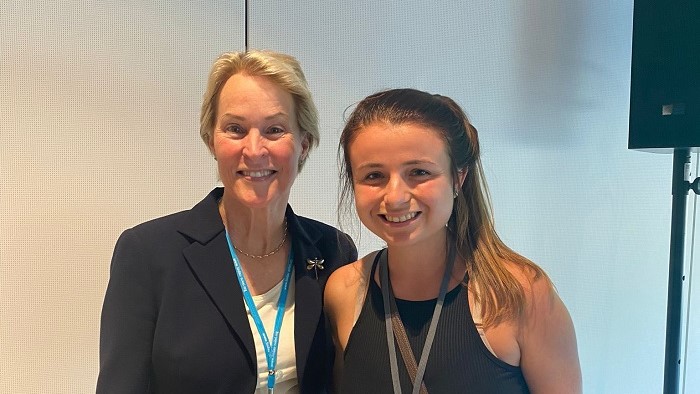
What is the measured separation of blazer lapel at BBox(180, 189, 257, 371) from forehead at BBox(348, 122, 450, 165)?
42 centimetres

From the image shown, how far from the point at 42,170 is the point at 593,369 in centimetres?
248

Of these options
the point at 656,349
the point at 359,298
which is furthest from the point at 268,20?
the point at 656,349

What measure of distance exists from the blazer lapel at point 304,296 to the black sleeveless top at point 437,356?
123mm

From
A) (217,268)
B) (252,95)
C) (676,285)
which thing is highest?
(252,95)

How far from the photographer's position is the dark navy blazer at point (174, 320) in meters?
1.23

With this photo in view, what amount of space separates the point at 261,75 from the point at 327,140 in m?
1.02

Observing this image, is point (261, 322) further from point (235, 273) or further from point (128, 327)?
point (128, 327)

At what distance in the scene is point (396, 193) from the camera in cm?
114

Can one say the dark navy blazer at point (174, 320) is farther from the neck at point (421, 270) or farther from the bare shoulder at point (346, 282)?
the neck at point (421, 270)

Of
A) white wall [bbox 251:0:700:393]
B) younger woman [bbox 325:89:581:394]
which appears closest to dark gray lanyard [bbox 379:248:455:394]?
younger woman [bbox 325:89:581:394]

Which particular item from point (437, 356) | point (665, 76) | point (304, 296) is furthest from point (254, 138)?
point (665, 76)

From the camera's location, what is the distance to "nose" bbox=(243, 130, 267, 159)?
130 cm

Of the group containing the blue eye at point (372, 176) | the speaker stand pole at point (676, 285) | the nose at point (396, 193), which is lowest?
the speaker stand pole at point (676, 285)

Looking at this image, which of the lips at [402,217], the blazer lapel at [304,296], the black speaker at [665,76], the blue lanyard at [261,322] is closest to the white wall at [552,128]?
the black speaker at [665,76]
